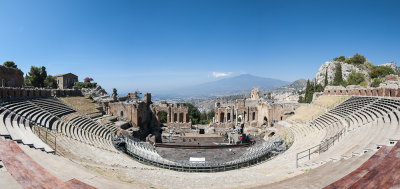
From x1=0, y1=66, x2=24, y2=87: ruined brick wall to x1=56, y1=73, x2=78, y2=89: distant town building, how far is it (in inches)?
1248

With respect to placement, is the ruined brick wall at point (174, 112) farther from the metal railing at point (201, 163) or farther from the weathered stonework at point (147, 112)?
the metal railing at point (201, 163)

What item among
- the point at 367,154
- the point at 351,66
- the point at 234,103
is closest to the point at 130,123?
the point at 234,103

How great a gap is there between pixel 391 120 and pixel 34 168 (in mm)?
22410

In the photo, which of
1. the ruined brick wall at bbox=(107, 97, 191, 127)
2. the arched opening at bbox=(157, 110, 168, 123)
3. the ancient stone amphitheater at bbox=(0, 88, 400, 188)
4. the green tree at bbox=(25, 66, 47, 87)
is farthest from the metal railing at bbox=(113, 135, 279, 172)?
the green tree at bbox=(25, 66, 47, 87)

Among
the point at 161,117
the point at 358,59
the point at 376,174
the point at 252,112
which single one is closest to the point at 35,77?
the point at 161,117

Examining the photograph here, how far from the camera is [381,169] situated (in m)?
7.54

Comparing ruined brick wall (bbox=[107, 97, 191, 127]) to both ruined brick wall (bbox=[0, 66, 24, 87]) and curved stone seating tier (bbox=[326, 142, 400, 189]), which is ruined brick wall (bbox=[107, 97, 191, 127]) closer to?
ruined brick wall (bbox=[0, 66, 24, 87])

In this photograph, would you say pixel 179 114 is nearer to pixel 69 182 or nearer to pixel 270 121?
pixel 270 121

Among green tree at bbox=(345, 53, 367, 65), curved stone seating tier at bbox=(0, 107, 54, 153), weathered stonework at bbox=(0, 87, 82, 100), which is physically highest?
green tree at bbox=(345, 53, 367, 65)

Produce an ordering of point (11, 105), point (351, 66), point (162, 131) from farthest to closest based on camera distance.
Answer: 1. point (351, 66)
2. point (162, 131)
3. point (11, 105)

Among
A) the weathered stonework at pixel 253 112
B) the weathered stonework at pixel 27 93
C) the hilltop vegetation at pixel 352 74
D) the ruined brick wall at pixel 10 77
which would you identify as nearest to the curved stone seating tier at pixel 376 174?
the weathered stonework at pixel 27 93

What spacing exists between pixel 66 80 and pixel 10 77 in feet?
120

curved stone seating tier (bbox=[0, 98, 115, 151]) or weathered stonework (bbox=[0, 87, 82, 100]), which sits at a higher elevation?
weathered stonework (bbox=[0, 87, 82, 100])

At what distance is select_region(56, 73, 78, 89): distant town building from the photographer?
61.2m
